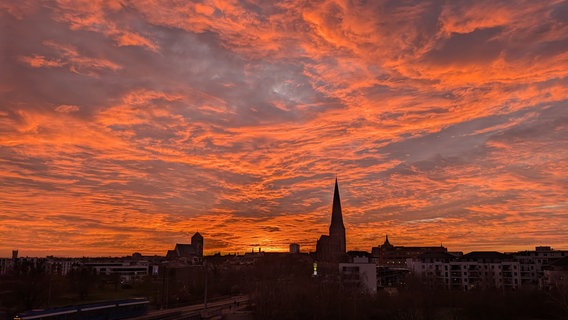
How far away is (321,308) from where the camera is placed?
3351 inches

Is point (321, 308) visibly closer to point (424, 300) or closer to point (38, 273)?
point (424, 300)

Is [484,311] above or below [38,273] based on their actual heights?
below

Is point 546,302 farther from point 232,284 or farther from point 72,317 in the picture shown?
point 232,284

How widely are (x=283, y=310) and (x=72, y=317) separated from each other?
117 feet

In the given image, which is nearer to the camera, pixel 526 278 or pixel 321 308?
pixel 321 308

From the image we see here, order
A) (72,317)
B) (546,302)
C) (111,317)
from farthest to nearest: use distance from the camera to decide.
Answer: (546,302), (111,317), (72,317)

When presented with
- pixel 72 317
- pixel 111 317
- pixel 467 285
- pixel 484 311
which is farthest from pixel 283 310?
pixel 467 285

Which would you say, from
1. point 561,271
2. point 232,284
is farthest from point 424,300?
point 232,284

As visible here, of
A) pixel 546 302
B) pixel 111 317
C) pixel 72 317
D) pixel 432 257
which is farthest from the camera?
pixel 432 257

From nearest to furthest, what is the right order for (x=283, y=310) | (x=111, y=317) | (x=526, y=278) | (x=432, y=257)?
(x=111, y=317)
(x=283, y=310)
(x=526, y=278)
(x=432, y=257)

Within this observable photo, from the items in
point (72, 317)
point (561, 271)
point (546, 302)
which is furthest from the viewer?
point (561, 271)

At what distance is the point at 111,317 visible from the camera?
239 feet

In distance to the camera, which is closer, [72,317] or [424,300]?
[72,317]

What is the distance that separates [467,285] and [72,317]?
13067cm
